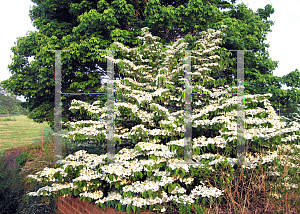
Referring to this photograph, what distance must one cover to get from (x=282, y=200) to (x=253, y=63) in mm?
7252

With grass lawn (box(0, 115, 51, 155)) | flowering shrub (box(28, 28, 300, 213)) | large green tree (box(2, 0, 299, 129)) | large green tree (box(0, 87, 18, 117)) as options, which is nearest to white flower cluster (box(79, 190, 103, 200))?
flowering shrub (box(28, 28, 300, 213))

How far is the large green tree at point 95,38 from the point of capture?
5.77 metres

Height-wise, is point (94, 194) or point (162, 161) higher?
point (162, 161)

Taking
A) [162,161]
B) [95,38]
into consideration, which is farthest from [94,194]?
[95,38]

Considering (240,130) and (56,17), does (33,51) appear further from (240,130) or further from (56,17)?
(240,130)

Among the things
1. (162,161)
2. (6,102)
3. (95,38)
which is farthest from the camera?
(6,102)

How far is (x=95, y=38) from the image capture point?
5773 millimetres

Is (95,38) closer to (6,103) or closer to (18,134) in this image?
(18,134)

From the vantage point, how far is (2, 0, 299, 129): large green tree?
5.77m

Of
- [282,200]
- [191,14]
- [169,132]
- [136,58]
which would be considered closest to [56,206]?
[169,132]

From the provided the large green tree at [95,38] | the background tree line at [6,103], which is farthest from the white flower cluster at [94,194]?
the background tree line at [6,103]

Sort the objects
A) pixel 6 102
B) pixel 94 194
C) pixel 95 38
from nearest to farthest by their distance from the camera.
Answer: pixel 94 194 → pixel 95 38 → pixel 6 102

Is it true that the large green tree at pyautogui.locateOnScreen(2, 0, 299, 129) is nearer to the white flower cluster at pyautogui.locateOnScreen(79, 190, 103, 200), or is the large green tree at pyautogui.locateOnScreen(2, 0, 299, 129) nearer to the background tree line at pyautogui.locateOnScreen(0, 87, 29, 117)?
the white flower cluster at pyautogui.locateOnScreen(79, 190, 103, 200)

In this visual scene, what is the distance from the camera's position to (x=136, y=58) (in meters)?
4.64
